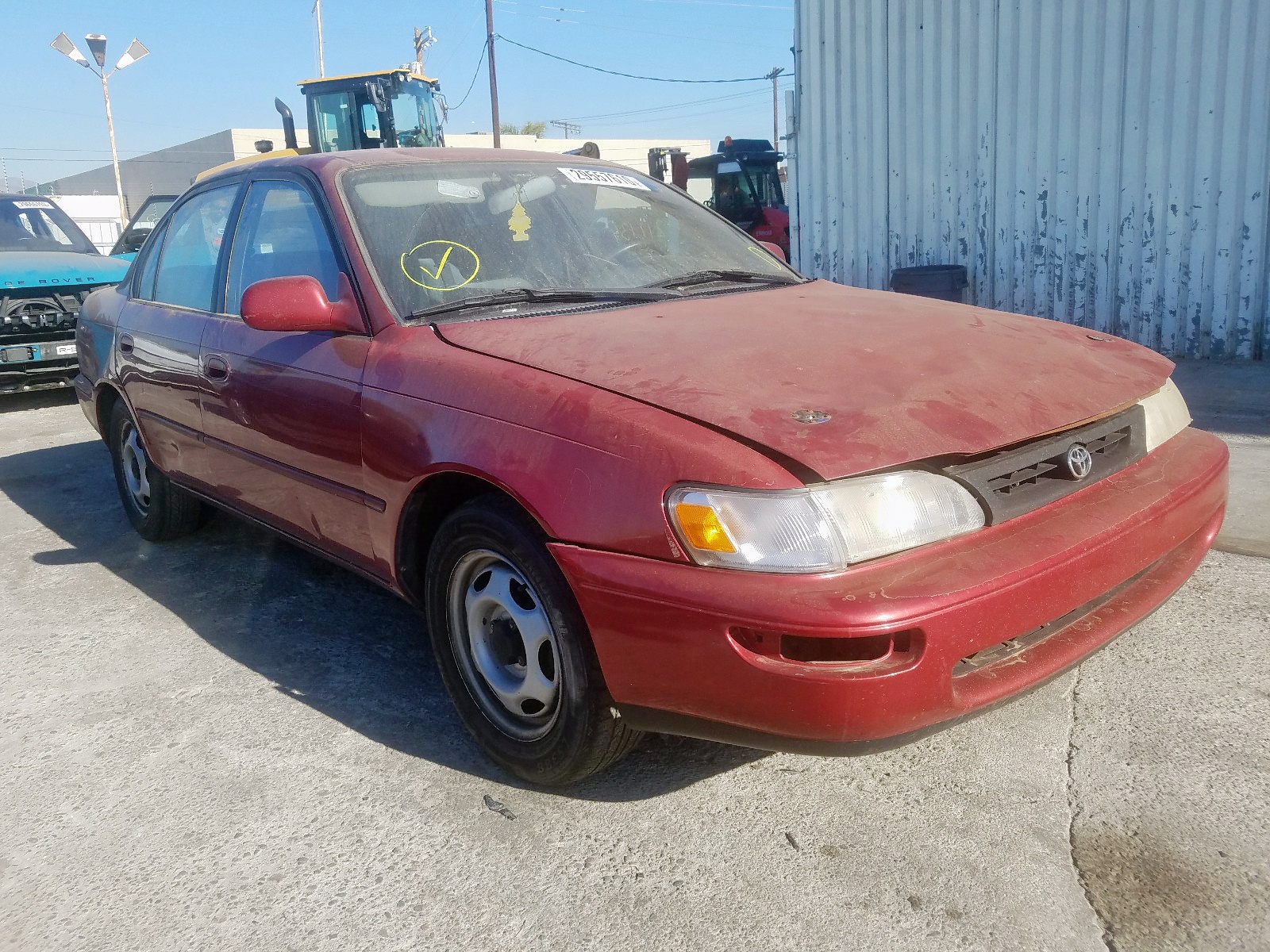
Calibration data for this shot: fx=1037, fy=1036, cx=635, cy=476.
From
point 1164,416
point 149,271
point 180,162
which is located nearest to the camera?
point 1164,416

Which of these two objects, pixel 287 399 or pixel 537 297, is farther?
pixel 287 399

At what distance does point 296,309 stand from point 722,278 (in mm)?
1347

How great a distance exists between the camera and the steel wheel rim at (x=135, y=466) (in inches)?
179

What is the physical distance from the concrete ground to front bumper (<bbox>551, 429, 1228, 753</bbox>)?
0.33 metres

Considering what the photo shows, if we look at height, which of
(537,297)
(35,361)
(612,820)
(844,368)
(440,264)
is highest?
(440,264)

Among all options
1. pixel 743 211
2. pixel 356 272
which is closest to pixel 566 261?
pixel 356 272

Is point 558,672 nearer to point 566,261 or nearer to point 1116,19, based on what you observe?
point 566,261

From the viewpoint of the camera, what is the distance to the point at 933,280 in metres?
8.05

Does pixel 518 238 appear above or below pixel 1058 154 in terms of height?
below

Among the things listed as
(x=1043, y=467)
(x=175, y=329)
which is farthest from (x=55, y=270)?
(x=1043, y=467)

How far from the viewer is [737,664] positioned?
2.00 meters

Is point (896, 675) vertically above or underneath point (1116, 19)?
underneath

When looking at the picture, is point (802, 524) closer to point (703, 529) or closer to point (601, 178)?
point (703, 529)

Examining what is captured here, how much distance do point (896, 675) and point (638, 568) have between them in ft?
1.76
